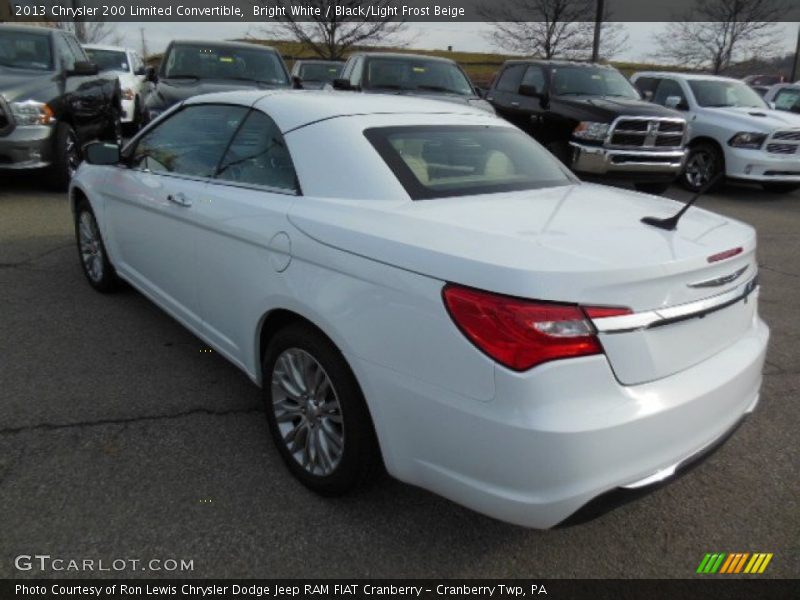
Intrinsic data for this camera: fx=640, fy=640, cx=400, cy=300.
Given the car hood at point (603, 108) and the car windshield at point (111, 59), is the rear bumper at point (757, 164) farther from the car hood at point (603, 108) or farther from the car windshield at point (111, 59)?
the car windshield at point (111, 59)

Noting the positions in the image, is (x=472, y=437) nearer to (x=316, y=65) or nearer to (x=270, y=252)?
(x=270, y=252)

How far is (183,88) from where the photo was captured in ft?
26.3

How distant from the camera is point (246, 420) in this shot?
3203 millimetres

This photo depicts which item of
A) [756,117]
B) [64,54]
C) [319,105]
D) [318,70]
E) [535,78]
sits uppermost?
[318,70]

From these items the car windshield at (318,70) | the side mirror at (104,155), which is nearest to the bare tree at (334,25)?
the car windshield at (318,70)

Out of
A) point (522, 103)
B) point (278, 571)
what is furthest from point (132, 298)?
point (522, 103)

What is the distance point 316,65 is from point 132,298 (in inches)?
506

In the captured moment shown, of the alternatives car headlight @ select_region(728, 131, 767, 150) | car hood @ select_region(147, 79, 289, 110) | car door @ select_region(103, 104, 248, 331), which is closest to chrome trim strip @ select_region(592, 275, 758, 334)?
car door @ select_region(103, 104, 248, 331)

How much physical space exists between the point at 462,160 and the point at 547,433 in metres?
1.53

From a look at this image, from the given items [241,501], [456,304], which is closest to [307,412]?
[241,501]

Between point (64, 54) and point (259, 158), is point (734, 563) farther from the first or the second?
point (64, 54)

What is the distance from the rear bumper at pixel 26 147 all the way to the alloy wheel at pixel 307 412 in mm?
6297
